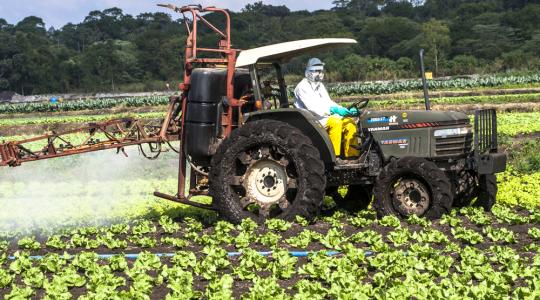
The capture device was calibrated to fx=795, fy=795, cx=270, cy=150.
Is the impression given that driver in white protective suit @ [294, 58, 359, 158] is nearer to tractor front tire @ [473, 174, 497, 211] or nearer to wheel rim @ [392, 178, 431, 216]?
wheel rim @ [392, 178, 431, 216]

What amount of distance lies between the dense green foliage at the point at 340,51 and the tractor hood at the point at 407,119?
3703 centimetres

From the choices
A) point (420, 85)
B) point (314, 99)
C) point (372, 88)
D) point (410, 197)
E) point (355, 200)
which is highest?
point (420, 85)

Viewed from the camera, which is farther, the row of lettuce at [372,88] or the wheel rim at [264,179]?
the row of lettuce at [372,88]

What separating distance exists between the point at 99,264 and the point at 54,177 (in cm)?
876

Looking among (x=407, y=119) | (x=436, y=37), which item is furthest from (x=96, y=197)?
(x=436, y=37)

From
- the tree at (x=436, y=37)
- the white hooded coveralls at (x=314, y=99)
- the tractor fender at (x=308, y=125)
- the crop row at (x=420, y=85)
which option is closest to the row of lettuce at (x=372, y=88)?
the crop row at (x=420, y=85)

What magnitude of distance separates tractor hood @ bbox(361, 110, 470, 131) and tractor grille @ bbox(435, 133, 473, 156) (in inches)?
7.5

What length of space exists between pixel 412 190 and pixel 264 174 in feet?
6.10

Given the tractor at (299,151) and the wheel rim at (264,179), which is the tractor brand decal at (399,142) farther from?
the wheel rim at (264,179)

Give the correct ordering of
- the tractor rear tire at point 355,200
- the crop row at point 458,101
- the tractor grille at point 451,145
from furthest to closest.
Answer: the crop row at point 458,101
the tractor rear tire at point 355,200
the tractor grille at point 451,145

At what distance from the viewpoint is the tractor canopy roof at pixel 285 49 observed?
10.1 m

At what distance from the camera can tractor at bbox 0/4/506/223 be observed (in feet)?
31.9

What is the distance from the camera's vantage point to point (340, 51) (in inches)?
2970

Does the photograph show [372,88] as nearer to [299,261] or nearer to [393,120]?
[393,120]
